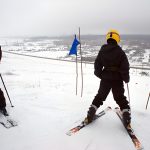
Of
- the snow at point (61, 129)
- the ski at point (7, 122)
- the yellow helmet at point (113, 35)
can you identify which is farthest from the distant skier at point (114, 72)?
the ski at point (7, 122)

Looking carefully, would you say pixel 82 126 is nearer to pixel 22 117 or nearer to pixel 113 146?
pixel 113 146

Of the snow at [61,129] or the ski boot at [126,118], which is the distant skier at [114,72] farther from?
the snow at [61,129]

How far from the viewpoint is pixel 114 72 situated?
4.68m

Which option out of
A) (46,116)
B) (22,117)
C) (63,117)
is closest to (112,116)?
(63,117)

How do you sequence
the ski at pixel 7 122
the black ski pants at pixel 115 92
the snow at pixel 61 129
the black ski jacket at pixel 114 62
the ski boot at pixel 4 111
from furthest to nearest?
1. the ski boot at pixel 4 111
2. the black ski pants at pixel 115 92
3. the black ski jacket at pixel 114 62
4. the ski at pixel 7 122
5. the snow at pixel 61 129

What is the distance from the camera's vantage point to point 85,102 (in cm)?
651

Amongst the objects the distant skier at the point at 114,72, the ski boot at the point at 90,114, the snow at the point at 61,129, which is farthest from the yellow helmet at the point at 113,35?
the snow at the point at 61,129

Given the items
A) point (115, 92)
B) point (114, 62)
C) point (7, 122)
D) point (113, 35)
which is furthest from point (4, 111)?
point (113, 35)

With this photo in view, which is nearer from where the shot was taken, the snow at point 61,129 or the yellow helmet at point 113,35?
the snow at point 61,129

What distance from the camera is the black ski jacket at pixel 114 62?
457 centimetres

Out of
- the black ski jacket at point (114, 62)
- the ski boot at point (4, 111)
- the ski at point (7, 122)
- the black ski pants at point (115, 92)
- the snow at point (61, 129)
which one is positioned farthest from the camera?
the ski boot at point (4, 111)

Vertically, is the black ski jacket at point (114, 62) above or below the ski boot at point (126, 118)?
above

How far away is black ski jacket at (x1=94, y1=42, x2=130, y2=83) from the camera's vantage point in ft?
Answer: 15.0

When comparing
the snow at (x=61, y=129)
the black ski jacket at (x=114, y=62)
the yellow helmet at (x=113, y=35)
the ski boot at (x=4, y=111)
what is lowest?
the snow at (x=61, y=129)
